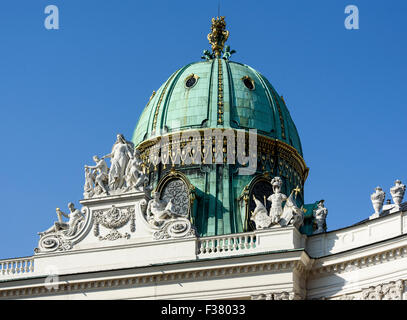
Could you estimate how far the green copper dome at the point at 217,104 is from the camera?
5353cm

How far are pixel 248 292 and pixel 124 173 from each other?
6905 mm

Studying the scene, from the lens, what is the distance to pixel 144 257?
150 ft

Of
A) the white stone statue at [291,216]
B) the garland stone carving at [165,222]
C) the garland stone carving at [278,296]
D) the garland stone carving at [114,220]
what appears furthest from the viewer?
the garland stone carving at [114,220]

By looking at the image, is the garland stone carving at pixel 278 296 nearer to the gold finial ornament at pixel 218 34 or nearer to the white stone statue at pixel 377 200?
the white stone statue at pixel 377 200

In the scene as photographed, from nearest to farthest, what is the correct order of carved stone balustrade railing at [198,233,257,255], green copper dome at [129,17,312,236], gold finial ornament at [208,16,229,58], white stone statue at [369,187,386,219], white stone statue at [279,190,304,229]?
white stone statue at [279,190,304,229]
white stone statue at [369,187,386,219]
carved stone balustrade railing at [198,233,257,255]
green copper dome at [129,17,312,236]
gold finial ornament at [208,16,229,58]

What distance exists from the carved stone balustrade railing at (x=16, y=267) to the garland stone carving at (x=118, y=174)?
3.12 metres

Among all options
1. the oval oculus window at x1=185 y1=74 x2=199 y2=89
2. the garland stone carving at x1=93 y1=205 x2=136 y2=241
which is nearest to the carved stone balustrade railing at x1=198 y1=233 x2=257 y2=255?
the garland stone carving at x1=93 y1=205 x2=136 y2=241

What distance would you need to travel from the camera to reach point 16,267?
47.5 metres

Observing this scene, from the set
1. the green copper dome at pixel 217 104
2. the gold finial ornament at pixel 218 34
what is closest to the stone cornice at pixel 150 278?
the green copper dome at pixel 217 104

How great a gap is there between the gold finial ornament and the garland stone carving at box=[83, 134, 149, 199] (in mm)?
11370

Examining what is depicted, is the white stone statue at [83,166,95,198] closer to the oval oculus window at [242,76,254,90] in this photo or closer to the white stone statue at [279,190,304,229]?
the white stone statue at [279,190,304,229]

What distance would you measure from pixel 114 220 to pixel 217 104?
29.6ft

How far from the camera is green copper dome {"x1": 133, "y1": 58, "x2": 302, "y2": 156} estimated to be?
53.5m
